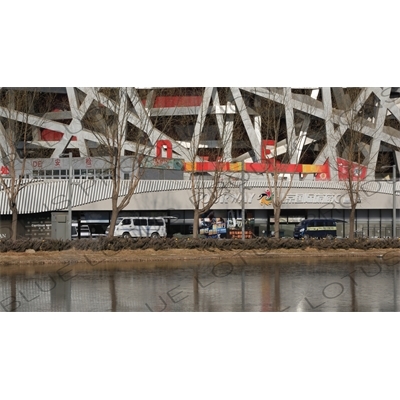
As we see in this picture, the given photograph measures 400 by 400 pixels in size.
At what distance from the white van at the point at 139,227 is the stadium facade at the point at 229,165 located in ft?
4.50

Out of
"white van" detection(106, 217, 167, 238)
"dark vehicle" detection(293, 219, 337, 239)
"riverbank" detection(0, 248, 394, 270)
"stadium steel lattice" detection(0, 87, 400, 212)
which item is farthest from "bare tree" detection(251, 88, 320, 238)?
"white van" detection(106, 217, 167, 238)

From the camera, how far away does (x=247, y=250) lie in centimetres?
2744

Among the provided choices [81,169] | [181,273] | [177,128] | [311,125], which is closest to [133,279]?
[181,273]

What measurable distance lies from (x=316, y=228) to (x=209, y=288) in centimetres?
2328

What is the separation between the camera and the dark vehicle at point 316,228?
39.2m

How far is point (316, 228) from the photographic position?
39.3 meters

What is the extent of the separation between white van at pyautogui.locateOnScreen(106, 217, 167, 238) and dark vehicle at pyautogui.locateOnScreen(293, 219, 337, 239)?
26.2 feet

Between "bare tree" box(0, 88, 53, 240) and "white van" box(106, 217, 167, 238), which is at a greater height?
"bare tree" box(0, 88, 53, 240)

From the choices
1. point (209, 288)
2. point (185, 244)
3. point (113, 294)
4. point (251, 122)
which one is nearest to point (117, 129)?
point (185, 244)

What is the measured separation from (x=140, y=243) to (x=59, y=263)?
3.73 meters

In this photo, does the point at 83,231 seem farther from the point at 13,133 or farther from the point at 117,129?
the point at 117,129

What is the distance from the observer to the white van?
39.1 meters

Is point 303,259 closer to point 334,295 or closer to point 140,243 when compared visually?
point 140,243

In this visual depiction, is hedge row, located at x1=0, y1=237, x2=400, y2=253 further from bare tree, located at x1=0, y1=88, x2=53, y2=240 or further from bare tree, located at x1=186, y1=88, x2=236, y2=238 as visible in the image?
bare tree, located at x1=186, y1=88, x2=236, y2=238
